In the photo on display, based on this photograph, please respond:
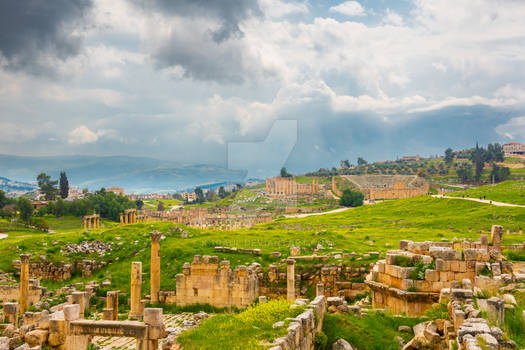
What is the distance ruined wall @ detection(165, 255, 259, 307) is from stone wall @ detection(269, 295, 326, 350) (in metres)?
11.2

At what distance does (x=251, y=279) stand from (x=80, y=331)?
1197 centimetres

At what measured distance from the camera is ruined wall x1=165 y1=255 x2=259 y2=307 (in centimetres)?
2223

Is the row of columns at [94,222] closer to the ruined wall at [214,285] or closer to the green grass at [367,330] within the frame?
the ruined wall at [214,285]

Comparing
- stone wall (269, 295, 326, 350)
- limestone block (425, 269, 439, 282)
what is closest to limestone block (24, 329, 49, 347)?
stone wall (269, 295, 326, 350)

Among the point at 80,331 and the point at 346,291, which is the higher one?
the point at 80,331

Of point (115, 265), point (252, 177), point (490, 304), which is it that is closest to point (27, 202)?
point (252, 177)

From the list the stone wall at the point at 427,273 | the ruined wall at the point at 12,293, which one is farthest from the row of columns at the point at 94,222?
the stone wall at the point at 427,273

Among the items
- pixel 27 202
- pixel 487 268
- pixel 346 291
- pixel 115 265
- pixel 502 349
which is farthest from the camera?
pixel 27 202

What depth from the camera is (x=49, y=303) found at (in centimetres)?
2147

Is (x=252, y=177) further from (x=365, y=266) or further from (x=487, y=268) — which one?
(x=487, y=268)

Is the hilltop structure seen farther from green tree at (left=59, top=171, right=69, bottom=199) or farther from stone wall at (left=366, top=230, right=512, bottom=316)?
stone wall at (left=366, top=230, right=512, bottom=316)

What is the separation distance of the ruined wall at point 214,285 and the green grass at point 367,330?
35.8 ft

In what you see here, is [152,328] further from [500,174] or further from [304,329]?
[500,174]

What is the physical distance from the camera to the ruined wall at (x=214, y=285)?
22234 mm
